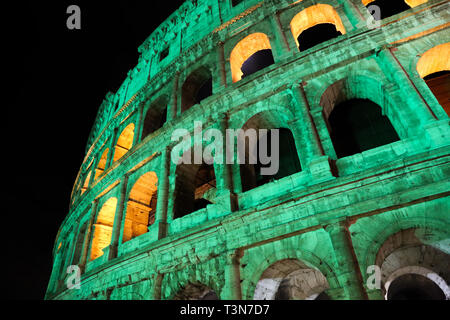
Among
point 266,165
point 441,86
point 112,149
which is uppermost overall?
point 112,149

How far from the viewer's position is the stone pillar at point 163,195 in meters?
8.57

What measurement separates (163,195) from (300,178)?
15.7 feet

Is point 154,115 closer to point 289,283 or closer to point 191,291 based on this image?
point 191,291

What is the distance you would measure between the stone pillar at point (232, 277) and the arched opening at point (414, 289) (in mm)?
5721

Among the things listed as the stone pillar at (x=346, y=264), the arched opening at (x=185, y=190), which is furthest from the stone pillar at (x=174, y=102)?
the stone pillar at (x=346, y=264)

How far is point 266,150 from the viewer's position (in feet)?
30.8

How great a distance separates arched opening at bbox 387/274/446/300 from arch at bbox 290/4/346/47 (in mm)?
8808

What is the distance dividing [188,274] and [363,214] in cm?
477

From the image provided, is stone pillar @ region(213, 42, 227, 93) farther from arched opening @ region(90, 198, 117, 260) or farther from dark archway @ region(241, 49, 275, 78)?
arched opening @ region(90, 198, 117, 260)

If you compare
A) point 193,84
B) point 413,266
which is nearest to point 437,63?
point 413,266

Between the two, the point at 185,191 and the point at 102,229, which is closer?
the point at 185,191

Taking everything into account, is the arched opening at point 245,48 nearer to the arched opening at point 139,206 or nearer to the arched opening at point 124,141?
the arched opening at point 139,206

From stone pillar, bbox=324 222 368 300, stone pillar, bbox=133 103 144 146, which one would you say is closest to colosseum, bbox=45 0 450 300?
stone pillar, bbox=324 222 368 300

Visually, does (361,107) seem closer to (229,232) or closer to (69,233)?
(229,232)
